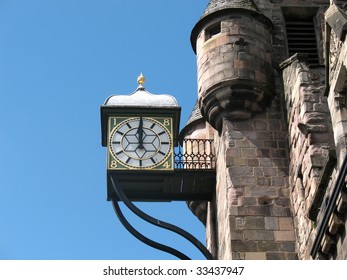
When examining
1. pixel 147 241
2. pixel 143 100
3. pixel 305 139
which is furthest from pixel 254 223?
pixel 143 100

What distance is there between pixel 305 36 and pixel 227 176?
4675mm

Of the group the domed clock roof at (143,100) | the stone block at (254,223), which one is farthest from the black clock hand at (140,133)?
the stone block at (254,223)

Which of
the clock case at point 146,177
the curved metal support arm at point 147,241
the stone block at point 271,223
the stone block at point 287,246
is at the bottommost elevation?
the stone block at point 287,246

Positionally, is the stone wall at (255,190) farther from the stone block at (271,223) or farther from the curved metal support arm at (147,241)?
the curved metal support arm at (147,241)

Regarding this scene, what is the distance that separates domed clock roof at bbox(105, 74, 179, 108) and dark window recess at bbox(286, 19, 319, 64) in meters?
2.86

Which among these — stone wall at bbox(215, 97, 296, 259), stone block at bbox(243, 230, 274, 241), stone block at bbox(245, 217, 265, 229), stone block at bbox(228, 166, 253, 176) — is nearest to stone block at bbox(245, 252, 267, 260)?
stone wall at bbox(215, 97, 296, 259)

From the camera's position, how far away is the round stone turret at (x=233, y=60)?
21.2 m

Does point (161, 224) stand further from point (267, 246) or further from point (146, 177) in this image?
point (267, 246)

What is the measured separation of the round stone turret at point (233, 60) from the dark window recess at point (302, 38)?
76cm

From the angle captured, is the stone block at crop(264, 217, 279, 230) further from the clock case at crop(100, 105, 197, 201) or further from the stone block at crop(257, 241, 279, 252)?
the clock case at crop(100, 105, 197, 201)

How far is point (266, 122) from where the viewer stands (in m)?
21.3

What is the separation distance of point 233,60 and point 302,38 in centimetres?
253
